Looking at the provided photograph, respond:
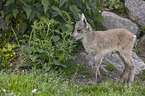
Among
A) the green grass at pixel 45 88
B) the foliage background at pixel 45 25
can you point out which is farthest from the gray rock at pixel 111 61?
the green grass at pixel 45 88

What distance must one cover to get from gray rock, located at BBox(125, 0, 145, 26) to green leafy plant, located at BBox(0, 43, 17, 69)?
555 cm

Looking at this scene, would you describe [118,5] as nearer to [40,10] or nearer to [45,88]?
[40,10]

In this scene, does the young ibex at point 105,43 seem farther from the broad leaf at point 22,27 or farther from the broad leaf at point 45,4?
the broad leaf at point 22,27

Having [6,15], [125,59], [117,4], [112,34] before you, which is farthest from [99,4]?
[117,4]

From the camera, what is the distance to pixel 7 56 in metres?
6.00

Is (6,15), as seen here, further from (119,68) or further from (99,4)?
(119,68)

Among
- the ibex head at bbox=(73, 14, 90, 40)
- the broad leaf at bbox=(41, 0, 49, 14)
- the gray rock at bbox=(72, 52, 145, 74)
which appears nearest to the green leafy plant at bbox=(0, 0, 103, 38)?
the broad leaf at bbox=(41, 0, 49, 14)

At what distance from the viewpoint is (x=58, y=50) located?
5.79 m

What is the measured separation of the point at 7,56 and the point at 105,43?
110 inches

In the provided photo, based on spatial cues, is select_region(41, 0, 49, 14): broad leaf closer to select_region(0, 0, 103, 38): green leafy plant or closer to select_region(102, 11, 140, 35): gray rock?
select_region(0, 0, 103, 38): green leafy plant

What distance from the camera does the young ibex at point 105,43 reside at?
5.46m

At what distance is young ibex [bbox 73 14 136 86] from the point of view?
17.9 feet

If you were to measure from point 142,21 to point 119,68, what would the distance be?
3.36 metres

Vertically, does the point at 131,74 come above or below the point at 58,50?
below
